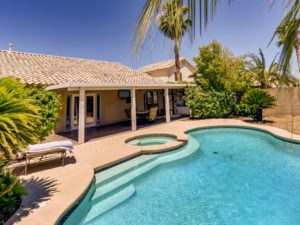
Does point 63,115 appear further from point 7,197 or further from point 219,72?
point 219,72

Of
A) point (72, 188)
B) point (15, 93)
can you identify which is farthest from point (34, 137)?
point (72, 188)

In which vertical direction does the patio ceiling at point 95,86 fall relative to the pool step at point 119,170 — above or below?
above

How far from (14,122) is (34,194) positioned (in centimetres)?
302

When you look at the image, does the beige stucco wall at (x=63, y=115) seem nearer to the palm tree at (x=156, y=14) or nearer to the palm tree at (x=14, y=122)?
the palm tree at (x=14, y=122)

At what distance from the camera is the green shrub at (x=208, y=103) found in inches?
781

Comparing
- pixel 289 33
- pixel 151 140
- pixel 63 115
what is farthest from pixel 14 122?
pixel 63 115

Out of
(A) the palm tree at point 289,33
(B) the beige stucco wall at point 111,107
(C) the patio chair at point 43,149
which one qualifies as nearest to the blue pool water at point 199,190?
(C) the patio chair at point 43,149

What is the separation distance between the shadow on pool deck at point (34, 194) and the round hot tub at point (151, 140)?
21.0 feet

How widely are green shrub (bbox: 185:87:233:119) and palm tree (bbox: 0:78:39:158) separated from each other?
690 inches

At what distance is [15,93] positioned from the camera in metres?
4.22

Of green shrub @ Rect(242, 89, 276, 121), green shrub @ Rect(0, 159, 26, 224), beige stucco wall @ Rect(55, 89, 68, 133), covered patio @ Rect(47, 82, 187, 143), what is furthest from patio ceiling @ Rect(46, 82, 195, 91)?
green shrub @ Rect(242, 89, 276, 121)

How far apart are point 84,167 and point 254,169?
7617 millimetres

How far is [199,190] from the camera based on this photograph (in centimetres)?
695

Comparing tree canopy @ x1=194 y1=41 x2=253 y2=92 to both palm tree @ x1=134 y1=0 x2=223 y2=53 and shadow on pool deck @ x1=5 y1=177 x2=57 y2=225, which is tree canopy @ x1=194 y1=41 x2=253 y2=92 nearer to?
shadow on pool deck @ x1=5 y1=177 x2=57 y2=225
